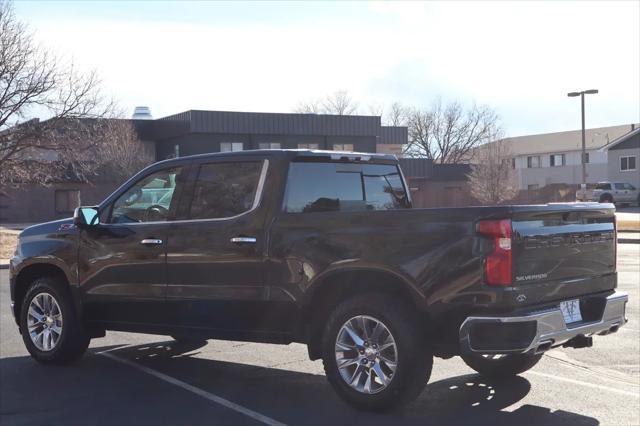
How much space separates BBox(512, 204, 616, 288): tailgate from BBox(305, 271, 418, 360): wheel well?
84cm

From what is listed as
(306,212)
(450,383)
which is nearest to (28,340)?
(306,212)

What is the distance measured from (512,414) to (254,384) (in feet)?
7.41

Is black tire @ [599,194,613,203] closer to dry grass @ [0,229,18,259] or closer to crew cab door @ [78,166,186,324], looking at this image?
dry grass @ [0,229,18,259]

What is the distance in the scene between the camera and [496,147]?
54.3 metres

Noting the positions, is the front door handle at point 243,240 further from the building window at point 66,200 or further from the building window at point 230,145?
the building window at point 66,200

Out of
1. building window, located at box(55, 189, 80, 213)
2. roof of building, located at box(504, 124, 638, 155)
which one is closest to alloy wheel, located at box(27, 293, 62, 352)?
building window, located at box(55, 189, 80, 213)

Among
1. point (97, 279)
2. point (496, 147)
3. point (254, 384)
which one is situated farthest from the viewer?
point (496, 147)

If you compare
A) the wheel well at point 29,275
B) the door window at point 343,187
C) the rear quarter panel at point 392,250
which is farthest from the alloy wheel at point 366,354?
the wheel well at point 29,275

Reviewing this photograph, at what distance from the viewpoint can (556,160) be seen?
74375 mm

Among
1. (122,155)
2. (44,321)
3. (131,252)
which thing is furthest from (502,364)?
(122,155)

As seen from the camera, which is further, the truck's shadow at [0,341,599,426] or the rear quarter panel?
the truck's shadow at [0,341,599,426]

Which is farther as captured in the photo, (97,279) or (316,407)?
(97,279)

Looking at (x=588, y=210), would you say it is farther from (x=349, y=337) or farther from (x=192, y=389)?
(x=192, y=389)

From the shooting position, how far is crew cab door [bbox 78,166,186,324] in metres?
6.72
